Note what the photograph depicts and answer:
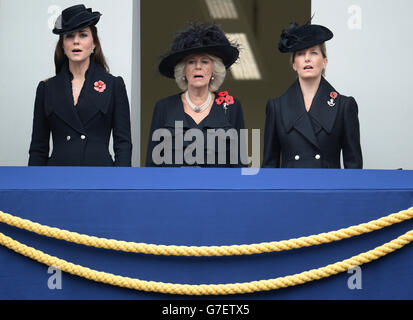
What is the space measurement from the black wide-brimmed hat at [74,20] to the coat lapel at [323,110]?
1.21m

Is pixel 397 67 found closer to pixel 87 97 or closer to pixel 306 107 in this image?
pixel 306 107

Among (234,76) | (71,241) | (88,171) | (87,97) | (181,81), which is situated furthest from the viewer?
(234,76)

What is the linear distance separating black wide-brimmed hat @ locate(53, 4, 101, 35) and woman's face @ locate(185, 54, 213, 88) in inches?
21.6

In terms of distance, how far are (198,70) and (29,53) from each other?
1.61m

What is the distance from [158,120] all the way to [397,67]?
189cm

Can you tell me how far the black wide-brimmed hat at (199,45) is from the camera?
3.37 metres

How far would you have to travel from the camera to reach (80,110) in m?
3.26

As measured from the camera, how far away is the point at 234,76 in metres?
Answer: 9.46

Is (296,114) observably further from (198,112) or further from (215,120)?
(198,112)

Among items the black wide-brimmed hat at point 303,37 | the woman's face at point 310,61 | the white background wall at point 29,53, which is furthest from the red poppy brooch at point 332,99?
the white background wall at point 29,53

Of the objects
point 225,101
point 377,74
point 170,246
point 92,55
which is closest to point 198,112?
point 225,101

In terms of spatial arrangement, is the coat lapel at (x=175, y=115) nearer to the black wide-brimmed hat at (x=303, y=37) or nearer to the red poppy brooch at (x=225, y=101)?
the red poppy brooch at (x=225, y=101)

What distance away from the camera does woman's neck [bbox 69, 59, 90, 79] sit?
11.0 feet

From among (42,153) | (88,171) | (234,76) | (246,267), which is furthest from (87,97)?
(234,76)
